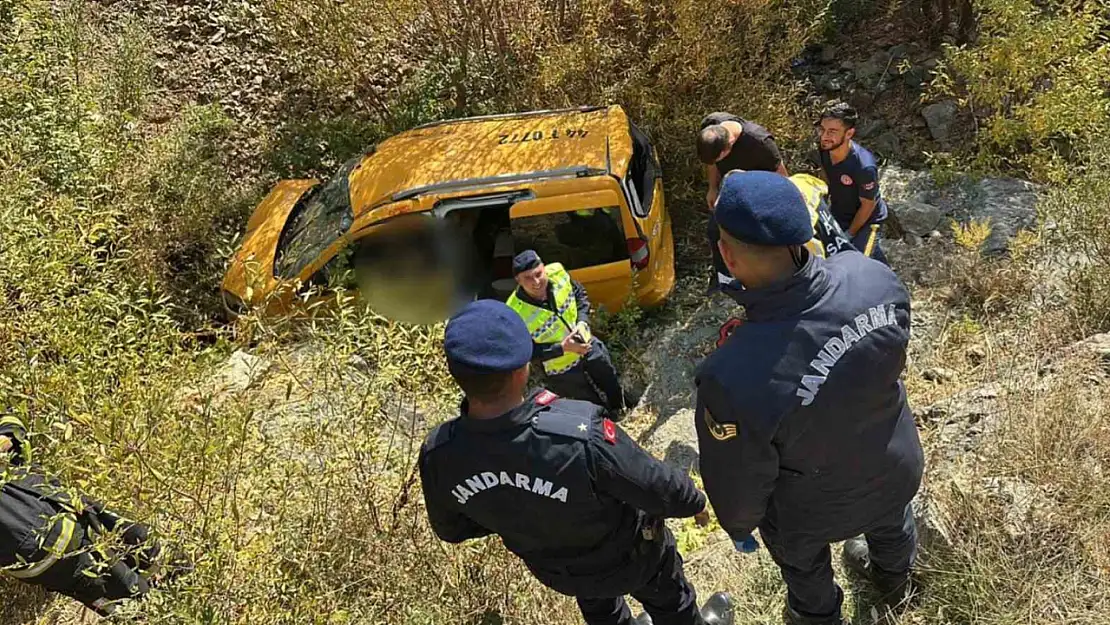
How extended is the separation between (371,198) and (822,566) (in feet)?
14.0

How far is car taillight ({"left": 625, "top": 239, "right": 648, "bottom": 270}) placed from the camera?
5.53 meters

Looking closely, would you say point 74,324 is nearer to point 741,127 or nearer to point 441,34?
point 741,127

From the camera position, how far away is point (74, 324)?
307 cm

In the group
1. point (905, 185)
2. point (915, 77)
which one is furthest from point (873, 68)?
point (905, 185)

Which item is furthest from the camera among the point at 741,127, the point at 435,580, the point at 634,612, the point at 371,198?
the point at 371,198

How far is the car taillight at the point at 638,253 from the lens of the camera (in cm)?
553

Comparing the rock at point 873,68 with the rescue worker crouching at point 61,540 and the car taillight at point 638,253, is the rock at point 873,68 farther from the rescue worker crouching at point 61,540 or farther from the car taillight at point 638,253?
the rescue worker crouching at point 61,540

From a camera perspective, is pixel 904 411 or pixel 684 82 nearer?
pixel 904 411

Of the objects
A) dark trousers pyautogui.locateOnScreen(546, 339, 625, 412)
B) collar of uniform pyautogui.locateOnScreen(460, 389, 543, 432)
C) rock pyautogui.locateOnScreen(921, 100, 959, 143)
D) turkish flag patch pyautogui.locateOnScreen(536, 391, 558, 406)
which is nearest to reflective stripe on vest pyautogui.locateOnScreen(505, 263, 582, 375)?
dark trousers pyautogui.locateOnScreen(546, 339, 625, 412)

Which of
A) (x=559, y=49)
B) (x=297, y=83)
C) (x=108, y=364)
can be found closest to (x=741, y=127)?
(x=108, y=364)

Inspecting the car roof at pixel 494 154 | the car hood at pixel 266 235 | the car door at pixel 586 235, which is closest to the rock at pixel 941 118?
the car roof at pixel 494 154

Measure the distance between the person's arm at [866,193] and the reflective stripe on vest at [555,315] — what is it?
172 centimetres

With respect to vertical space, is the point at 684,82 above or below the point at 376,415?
below

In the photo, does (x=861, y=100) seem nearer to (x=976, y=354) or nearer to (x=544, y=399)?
(x=976, y=354)
